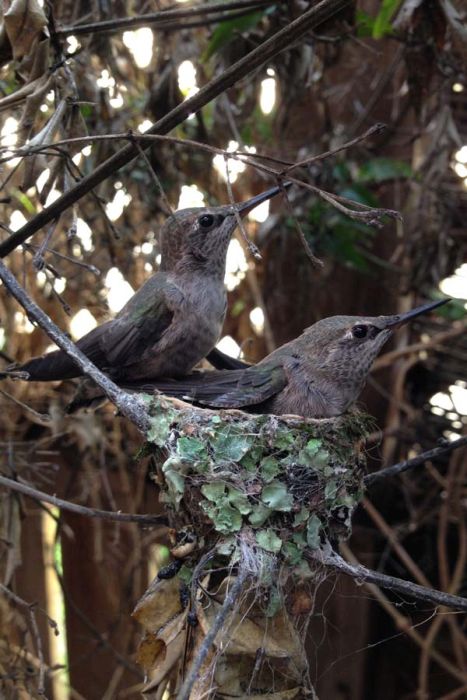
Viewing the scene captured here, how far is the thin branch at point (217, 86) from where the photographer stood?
5.69 ft

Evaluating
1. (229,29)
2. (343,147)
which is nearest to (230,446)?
(343,147)

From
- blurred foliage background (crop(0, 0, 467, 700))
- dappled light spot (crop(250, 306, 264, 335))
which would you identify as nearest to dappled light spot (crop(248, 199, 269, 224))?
blurred foliage background (crop(0, 0, 467, 700))

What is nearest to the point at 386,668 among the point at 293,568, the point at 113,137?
the point at 293,568

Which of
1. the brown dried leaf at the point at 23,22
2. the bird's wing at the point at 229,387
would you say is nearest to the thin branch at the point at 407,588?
the bird's wing at the point at 229,387

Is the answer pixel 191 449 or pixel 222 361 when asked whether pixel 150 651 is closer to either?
pixel 191 449

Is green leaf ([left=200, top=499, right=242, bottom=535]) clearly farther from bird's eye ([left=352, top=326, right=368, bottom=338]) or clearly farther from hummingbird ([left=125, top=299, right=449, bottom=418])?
bird's eye ([left=352, top=326, right=368, bottom=338])

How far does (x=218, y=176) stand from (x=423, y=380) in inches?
52.8

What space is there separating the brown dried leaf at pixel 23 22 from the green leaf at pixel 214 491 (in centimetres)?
104

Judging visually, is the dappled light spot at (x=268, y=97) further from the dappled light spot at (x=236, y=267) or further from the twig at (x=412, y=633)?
the twig at (x=412, y=633)

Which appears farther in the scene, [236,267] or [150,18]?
[236,267]

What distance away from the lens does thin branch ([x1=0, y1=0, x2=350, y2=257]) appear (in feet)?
5.69

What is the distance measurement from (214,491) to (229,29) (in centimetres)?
161

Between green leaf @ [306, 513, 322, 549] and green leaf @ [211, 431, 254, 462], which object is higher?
green leaf @ [211, 431, 254, 462]

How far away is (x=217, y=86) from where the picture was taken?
1.77 m
